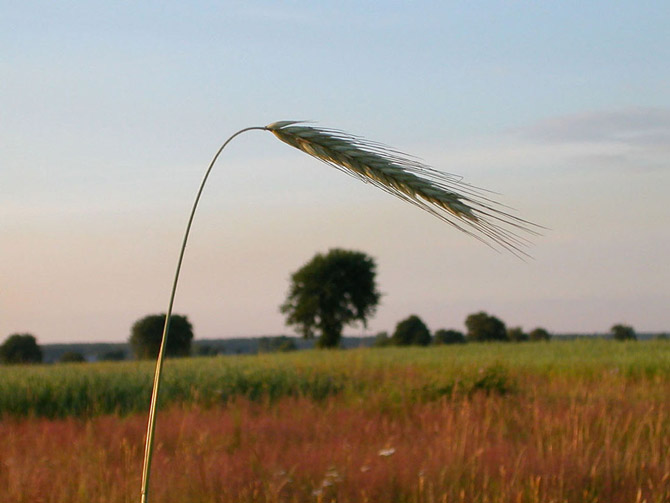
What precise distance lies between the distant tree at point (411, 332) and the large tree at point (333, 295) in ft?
12.8

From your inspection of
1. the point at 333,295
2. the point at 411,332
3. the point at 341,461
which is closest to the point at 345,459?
the point at 341,461

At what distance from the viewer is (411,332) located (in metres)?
46.0

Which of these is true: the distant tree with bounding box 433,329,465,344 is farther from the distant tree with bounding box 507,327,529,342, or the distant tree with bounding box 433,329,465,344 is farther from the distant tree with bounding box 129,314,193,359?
Answer: the distant tree with bounding box 129,314,193,359

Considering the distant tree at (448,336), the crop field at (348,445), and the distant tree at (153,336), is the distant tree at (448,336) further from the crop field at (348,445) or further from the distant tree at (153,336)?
the crop field at (348,445)

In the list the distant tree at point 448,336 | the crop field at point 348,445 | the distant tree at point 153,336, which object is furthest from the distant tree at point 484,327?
the crop field at point 348,445

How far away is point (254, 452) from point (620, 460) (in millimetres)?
2501

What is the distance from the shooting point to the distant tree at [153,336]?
16.8 metres

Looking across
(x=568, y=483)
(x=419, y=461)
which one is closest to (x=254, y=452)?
(x=419, y=461)

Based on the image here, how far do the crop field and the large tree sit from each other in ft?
107

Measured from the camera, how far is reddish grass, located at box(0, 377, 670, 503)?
4.00 meters

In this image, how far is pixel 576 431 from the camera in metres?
5.14

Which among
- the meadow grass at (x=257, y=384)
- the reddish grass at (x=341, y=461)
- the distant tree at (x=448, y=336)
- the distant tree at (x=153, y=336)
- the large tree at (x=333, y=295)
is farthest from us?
the distant tree at (x=448, y=336)

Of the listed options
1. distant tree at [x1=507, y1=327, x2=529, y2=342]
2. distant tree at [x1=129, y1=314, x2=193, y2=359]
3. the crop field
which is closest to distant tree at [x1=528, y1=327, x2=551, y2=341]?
distant tree at [x1=507, y1=327, x2=529, y2=342]

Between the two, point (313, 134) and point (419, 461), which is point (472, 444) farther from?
point (313, 134)
